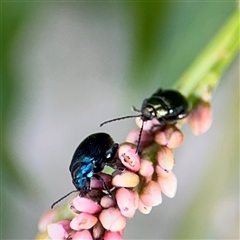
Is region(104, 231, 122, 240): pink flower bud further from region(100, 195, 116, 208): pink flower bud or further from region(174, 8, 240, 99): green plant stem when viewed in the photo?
region(174, 8, 240, 99): green plant stem

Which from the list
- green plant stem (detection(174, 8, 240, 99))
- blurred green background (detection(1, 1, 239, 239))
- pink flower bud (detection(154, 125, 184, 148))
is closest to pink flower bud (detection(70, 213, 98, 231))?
pink flower bud (detection(154, 125, 184, 148))

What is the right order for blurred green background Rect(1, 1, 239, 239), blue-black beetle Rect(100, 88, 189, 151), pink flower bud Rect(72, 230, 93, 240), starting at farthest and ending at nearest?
blurred green background Rect(1, 1, 239, 239), blue-black beetle Rect(100, 88, 189, 151), pink flower bud Rect(72, 230, 93, 240)

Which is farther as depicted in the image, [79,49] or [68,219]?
[79,49]

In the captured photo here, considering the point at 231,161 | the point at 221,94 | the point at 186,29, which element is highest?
the point at 186,29

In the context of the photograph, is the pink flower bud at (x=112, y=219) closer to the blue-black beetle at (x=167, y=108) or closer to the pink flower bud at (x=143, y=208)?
the pink flower bud at (x=143, y=208)

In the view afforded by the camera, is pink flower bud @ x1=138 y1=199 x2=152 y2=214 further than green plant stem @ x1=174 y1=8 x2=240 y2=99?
No

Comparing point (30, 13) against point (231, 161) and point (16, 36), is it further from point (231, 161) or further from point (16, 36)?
point (231, 161)

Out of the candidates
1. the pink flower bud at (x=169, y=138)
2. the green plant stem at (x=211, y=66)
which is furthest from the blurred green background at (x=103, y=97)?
the pink flower bud at (x=169, y=138)

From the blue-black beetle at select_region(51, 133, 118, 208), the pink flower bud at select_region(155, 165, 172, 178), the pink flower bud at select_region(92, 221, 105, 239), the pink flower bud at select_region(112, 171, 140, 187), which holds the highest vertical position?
the blue-black beetle at select_region(51, 133, 118, 208)

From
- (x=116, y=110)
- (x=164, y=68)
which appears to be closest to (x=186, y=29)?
(x=164, y=68)
